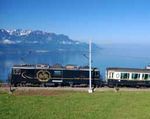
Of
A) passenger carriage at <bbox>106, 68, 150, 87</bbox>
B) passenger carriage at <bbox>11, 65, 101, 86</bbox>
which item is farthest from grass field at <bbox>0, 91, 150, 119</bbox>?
passenger carriage at <bbox>106, 68, 150, 87</bbox>

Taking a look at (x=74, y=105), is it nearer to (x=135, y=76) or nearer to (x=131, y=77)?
(x=131, y=77)

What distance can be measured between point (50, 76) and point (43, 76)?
108 centimetres

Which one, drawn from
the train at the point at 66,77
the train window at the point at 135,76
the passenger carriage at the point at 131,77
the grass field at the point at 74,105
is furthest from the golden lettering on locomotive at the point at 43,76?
the train window at the point at 135,76

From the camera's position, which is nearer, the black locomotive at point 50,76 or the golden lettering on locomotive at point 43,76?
the black locomotive at point 50,76

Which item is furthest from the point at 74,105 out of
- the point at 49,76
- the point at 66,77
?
the point at 49,76

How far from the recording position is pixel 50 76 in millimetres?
59375

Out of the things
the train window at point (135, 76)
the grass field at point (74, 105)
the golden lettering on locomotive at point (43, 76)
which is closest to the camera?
the grass field at point (74, 105)

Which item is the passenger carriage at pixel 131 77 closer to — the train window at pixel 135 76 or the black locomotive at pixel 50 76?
the train window at pixel 135 76

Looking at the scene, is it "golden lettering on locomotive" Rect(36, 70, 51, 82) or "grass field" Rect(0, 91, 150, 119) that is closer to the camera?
"grass field" Rect(0, 91, 150, 119)

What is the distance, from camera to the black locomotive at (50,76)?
2327 inches

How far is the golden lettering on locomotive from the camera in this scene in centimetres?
5922

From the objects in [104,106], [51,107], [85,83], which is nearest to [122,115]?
[104,106]

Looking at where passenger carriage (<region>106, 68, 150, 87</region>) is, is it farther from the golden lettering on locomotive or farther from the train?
the golden lettering on locomotive

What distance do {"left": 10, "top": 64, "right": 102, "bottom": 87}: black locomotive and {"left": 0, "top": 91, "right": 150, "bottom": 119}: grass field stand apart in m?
7.74
